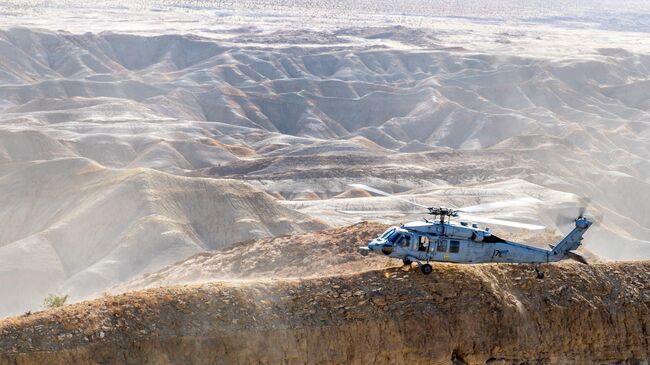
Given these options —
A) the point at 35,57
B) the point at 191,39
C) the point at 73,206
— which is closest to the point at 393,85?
the point at 191,39

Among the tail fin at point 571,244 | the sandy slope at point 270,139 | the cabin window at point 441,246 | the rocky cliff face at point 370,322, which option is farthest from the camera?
the sandy slope at point 270,139

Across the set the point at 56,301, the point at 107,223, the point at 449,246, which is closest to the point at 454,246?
the point at 449,246

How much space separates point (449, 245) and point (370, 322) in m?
3.18

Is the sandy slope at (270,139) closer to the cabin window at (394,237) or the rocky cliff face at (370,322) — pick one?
the rocky cliff face at (370,322)

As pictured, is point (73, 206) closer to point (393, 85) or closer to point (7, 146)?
point (7, 146)

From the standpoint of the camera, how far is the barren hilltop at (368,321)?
19422 mm

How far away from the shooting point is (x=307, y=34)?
649 ft

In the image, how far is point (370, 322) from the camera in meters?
21.7

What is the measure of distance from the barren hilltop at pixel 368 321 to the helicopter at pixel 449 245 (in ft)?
1.22

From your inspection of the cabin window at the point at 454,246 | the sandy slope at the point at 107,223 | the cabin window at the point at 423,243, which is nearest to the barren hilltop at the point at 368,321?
the cabin window at the point at 454,246

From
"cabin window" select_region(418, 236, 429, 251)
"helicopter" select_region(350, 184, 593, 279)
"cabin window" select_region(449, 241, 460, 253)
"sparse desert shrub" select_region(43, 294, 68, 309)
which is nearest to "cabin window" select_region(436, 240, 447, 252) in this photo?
"helicopter" select_region(350, 184, 593, 279)

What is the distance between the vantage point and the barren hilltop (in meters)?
19.4

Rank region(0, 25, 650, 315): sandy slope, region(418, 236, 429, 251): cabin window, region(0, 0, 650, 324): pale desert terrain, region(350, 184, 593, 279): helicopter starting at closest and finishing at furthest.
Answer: region(350, 184, 593, 279): helicopter < region(418, 236, 429, 251): cabin window < region(0, 0, 650, 324): pale desert terrain < region(0, 25, 650, 315): sandy slope

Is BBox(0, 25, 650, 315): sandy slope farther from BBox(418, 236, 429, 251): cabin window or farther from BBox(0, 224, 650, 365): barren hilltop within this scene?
BBox(418, 236, 429, 251): cabin window
